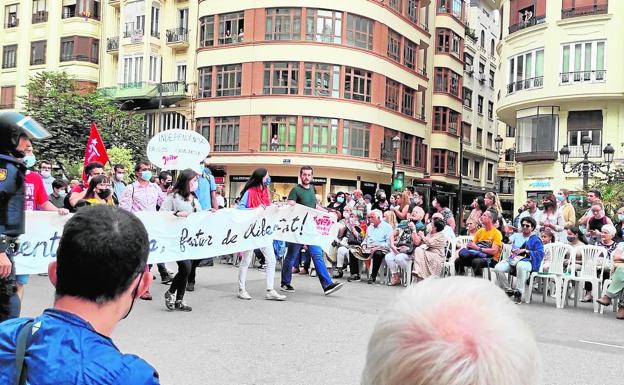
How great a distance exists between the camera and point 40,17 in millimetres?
50312

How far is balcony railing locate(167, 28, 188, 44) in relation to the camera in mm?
44188

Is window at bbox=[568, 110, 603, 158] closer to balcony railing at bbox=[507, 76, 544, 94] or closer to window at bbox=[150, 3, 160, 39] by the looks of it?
Answer: balcony railing at bbox=[507, 76, 544, 94]

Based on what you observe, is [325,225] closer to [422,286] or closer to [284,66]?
[422,286]

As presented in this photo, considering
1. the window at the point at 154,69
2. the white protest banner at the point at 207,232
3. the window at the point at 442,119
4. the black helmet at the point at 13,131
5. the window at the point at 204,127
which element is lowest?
the white protest banner at the point at 207,232

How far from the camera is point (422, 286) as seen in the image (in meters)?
1.51

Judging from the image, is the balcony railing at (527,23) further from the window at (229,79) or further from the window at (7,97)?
the window at (7,97)

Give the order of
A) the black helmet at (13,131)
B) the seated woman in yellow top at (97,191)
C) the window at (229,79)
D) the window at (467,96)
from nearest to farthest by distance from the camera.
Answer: the black helmet at (13,131) → the seated woman in yellow top at (97,191) → the window at (229,79) → the window at (467,96)

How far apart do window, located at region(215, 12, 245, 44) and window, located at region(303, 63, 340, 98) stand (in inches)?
202

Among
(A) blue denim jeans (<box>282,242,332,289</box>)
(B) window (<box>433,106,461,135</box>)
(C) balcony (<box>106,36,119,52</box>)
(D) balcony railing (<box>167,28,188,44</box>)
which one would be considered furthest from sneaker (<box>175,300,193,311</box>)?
(B) window (<box>433,106,461,135</box>)

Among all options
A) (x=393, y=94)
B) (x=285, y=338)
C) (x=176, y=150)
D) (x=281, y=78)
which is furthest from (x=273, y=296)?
(x=393, y=94)

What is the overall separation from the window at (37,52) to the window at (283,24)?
2203cm

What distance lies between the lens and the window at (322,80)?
37.8 meters

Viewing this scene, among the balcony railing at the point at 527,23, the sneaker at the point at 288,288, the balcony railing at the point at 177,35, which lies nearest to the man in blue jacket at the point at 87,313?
the sneaker at the point at 288,288

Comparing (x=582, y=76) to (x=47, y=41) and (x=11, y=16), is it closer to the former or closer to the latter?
(x=47, y=41)
